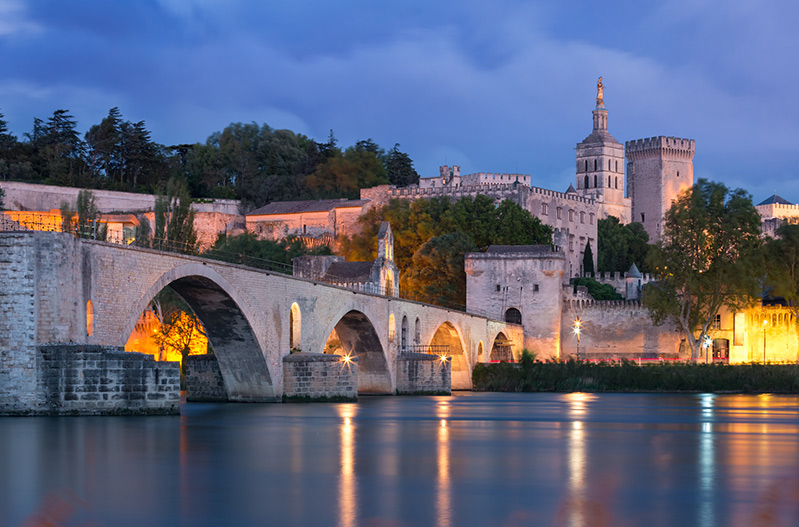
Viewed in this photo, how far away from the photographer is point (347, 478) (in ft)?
72.1

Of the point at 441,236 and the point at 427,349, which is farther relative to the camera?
the point at 441,236

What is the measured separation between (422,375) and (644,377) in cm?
1312

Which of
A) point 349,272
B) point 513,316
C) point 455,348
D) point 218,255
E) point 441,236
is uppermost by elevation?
point 441,236

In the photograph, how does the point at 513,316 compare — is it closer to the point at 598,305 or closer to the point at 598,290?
the point at 598,305

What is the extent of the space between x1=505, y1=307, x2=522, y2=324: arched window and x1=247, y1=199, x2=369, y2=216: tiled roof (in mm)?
22530

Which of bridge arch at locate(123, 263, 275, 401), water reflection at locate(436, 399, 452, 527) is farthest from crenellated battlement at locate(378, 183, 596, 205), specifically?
water reflection at locate(436, 399, 452, 527)

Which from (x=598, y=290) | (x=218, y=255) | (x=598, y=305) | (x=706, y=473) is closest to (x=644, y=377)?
(x=598, y=305)

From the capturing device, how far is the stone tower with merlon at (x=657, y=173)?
123 meters

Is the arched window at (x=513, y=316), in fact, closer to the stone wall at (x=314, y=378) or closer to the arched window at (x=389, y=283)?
the arched window at (x=389, y=283)

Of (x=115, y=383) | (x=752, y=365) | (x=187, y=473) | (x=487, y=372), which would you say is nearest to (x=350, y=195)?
(x=487, y=372)

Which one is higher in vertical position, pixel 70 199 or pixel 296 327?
pixel 70 199

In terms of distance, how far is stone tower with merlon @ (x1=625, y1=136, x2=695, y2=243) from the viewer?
12338 centimetres

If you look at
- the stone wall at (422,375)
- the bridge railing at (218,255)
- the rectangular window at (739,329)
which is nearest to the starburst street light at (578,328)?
the bridge railing at (218,255)

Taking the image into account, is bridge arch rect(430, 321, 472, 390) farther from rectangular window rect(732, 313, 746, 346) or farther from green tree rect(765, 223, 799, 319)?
rectangular window rect(732, 313, 746, 346)
